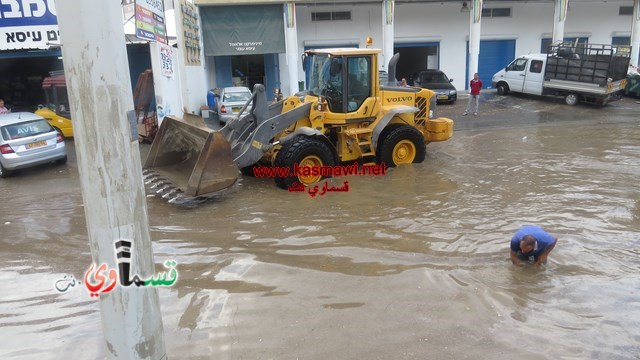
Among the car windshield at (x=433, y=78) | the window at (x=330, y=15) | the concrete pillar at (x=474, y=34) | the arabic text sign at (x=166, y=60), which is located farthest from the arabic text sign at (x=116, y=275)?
the window at (x=330, y=15)

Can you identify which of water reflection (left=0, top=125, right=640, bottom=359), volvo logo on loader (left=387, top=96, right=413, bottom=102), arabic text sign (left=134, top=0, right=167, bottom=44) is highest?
arabic text sign (left=134, top=0, right=167, bottom=44)

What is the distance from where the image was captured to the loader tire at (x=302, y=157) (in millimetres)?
8734

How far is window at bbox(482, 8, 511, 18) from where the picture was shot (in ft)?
79.3

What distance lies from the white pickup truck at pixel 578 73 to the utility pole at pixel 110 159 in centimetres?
1923

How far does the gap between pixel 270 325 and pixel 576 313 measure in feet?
9.04

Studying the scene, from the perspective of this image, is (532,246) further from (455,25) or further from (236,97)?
(455,25)

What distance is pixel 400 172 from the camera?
988 cm

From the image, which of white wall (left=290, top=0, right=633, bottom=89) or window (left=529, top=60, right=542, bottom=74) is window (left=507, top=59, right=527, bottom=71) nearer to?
window (left=529, top=60, right=542, bottom=74)

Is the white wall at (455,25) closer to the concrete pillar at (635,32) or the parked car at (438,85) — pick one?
the concrete pillar at (635,32)

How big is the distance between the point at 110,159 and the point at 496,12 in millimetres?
25017

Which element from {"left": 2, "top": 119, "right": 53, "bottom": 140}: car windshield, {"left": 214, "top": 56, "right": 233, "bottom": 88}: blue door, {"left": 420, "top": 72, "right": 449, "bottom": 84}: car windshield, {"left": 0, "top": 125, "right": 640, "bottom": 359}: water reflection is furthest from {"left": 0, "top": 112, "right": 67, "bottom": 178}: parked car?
{"left": 420, "top": 72, "right": 449, "bottom": 84}: car windshield

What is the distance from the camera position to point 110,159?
2600 millimetres

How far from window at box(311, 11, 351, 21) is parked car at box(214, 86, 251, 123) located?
23.8 feet

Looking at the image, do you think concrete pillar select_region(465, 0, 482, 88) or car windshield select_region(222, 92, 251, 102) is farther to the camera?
concrete pillar select_region(465, 0, 482, 88)
